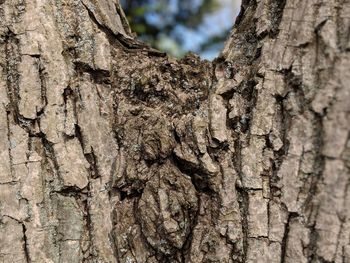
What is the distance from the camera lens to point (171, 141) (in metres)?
1.68

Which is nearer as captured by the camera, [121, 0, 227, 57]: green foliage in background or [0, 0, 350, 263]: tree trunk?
[0, 0, 350, 263]: tree trunk

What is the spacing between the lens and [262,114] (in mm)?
1604

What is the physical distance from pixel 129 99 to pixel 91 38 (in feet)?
0.85

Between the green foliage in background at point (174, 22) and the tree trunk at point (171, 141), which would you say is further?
the green foliage in background at point (174, 22)

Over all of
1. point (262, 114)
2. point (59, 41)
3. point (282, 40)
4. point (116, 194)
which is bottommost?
point (116, 194)

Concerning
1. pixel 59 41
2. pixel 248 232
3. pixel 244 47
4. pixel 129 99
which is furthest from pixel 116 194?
pixel 244 47

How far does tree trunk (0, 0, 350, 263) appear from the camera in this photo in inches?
59.2

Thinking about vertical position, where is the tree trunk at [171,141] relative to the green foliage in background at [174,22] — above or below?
below

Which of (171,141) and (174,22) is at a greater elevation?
(174,22)

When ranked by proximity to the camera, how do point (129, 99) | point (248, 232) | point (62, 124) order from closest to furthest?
1. point (248, 232)
2. point (62, 124)
3. point (129, 99)

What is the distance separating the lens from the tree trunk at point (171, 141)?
1505 mm

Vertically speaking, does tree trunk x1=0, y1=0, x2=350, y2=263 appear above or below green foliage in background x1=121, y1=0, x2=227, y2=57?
below

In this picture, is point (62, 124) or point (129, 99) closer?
point (62, 124)

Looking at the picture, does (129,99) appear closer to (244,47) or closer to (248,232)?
(244,47)
